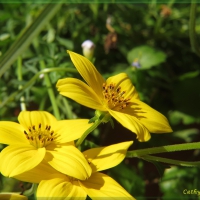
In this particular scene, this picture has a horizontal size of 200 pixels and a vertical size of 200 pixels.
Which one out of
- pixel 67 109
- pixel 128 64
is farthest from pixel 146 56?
pixel 67 109

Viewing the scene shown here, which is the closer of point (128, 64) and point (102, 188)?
point (102, 188)

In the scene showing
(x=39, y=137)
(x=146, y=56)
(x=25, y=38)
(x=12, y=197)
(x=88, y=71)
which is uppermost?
(x=146, y=56)

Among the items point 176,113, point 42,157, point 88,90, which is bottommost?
point 42,157

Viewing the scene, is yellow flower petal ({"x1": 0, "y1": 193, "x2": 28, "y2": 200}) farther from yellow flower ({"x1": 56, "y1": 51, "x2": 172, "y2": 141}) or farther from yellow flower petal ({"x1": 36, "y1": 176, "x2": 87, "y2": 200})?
yellow flower ({"x1": 56, "y1": 51, "x2": 172, "y2": 141})

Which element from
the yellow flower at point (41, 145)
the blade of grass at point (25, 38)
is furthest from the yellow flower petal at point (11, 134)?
the blade of grass at point (25, 38)

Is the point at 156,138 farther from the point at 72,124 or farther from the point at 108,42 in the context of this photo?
the point at 72,124

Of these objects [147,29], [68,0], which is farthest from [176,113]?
[68,0]

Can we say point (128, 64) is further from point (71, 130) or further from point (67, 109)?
point (71, 130)
